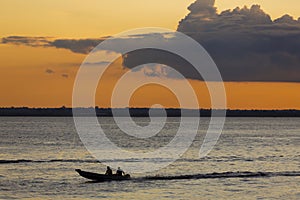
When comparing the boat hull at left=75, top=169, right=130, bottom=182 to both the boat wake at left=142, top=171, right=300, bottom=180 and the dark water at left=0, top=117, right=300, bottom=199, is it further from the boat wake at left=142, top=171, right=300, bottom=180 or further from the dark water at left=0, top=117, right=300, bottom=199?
the boat wake at left=142, top=171, right=300, bottom=180

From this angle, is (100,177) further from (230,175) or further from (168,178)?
(230,175)

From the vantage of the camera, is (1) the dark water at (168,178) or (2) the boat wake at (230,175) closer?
(1) the dark water at (168,178)

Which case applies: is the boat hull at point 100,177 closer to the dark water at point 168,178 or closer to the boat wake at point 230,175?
the dark water at point 168,178

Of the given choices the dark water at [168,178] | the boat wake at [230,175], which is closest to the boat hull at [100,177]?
the dark water at [168,178]

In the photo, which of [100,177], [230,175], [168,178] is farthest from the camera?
[230,175]

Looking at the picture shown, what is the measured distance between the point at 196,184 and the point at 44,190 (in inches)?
582

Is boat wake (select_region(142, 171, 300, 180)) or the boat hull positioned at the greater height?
the boat hull

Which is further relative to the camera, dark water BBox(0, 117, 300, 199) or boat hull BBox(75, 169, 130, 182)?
boat hull BBox(75, 169, 130, 182)

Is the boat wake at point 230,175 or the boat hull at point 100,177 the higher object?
the boat hull at point 100,177

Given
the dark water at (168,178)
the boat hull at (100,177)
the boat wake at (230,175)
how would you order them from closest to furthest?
the dark water at (168,178), the boat hull at (100,177), the boat wake at (230,175)

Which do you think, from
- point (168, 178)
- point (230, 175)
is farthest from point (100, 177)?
point (230, 175)

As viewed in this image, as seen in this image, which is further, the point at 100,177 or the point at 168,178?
the point at 168,178

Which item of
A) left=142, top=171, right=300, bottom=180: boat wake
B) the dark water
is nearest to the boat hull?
the dark water

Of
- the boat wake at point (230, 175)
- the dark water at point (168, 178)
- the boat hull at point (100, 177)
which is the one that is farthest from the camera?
the boat wake at point (230, 175)
